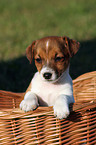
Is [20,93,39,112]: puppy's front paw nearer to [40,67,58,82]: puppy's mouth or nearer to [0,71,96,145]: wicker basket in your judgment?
[0,71,96,145]: wicker basket

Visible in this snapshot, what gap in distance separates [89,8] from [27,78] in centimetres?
800

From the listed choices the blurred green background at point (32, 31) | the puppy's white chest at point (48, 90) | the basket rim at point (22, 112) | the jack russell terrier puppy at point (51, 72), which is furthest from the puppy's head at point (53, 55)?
the blurred green background at point (32, 31)

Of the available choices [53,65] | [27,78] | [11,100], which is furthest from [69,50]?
[27,78]

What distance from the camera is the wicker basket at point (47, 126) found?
102 inches

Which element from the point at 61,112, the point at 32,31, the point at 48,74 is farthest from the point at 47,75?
the point at 32,31

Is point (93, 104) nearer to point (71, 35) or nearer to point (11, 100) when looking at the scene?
point (11, 100)

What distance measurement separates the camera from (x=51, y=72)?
2.99 metres

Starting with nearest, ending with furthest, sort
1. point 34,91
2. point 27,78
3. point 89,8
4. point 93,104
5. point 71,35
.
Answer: point 93,104 < point 34,91 < point 27,78 < point 71,35 < point 89,8

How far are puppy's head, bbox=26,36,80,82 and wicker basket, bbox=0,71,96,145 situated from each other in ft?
1.89

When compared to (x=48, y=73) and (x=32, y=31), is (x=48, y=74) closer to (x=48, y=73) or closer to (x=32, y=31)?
(x=48, y=73)

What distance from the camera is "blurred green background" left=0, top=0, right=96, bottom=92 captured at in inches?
245

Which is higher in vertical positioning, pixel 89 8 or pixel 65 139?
pixel 89 8

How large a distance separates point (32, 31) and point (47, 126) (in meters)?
7.59

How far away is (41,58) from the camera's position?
3.21 meters
